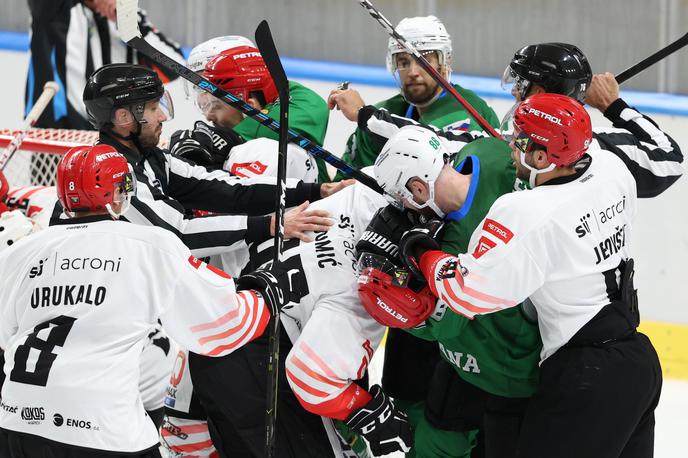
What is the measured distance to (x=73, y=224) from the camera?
2424mm

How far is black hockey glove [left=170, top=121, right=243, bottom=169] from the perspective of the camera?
11.1 feet

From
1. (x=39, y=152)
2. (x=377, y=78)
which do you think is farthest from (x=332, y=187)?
(x=377, y=78)

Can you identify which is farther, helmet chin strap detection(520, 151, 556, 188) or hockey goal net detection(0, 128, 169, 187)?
hockey goal net detection(0, 128, 169, 187)

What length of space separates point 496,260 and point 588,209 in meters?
0.24

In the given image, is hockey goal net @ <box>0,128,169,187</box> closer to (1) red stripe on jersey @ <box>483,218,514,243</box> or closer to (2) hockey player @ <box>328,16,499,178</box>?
(2) hockey player @ <box>328,16,499,178</box>

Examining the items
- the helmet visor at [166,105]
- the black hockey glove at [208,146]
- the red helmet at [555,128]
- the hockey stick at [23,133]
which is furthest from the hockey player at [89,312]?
the hockey stick at [23,133]

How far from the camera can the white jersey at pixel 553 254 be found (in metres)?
2.43

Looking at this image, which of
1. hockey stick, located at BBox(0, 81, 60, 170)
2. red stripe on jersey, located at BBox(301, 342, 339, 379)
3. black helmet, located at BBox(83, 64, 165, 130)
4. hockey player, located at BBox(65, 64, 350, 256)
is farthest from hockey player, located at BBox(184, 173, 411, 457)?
hockey stick, located at BBox(0, 81, 60, 170)

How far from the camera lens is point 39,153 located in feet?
16.0

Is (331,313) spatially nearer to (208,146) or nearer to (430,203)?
(430,203)

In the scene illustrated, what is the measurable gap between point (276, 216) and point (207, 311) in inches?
14.7

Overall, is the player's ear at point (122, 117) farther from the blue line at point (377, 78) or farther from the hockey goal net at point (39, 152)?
the blue line at point (377, 78)

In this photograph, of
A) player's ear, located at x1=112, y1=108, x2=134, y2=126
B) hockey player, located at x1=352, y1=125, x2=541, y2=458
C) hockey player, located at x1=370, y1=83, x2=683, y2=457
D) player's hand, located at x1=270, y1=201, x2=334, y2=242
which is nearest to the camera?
hockey player, located at x1=370, y1=83, x2=683, y2=457

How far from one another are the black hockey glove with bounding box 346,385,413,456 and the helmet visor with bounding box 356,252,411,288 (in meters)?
0.34
